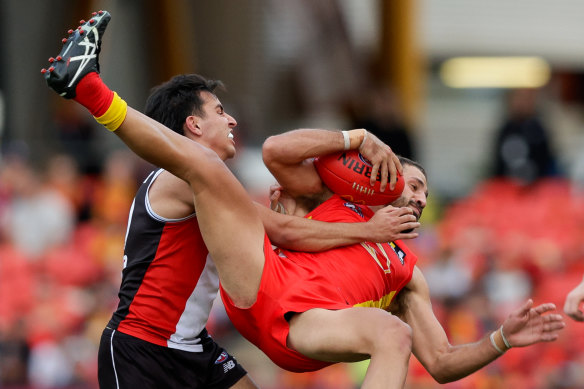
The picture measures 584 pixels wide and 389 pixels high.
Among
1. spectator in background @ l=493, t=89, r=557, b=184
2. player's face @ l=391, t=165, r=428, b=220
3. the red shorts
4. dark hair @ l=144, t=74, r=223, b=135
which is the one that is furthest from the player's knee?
spectator in background @ l=493, t=89, r=557, b=184

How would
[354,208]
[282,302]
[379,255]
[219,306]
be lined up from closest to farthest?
[282,302] < [379,255] < [354,208] < [219,306]

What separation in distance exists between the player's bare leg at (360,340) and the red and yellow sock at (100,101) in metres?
1.21

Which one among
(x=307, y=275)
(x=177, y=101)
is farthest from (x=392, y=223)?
(x=177, y=101)

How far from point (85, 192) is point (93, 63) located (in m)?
8.67

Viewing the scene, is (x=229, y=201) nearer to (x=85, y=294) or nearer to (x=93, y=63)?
(x=93, y=63)

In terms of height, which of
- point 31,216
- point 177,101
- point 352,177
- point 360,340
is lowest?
point 31,216

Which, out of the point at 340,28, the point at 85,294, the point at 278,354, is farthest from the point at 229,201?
the point at 340,28

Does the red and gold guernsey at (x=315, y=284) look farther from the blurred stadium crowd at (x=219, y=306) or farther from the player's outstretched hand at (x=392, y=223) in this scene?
the blurred stadium crowd at (x=219, y=306)

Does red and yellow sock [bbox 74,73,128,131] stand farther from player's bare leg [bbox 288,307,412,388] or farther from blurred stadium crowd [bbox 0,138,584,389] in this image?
blurred stadium crowd [bbox 0,138,584,389]

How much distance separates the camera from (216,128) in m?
4.78

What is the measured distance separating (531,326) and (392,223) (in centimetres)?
85

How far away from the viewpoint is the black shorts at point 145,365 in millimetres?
4789

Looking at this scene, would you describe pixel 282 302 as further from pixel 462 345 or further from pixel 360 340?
pixel 462 345

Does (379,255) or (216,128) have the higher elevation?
(216,128)
